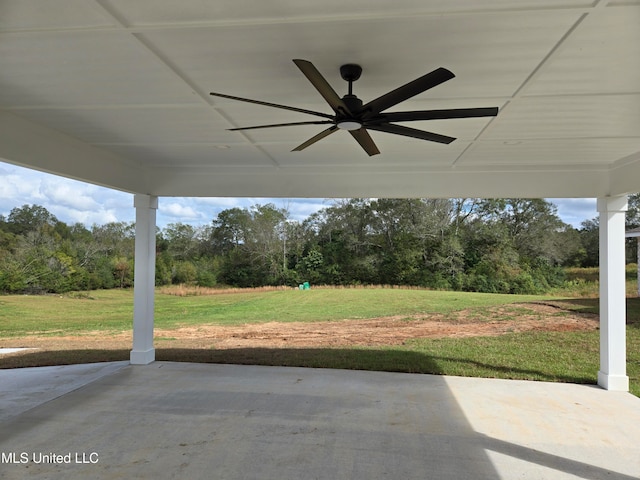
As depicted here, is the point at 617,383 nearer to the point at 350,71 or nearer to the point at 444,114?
the point at 444,114

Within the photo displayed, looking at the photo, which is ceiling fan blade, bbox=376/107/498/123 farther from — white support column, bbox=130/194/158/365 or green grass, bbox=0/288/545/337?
green grass, bbox=0/288/545/337

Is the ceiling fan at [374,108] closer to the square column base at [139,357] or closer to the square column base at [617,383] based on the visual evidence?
the square column base at [617,383]

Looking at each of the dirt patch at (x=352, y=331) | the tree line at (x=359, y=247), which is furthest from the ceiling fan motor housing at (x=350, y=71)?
the tree line at (x=359, y=247)

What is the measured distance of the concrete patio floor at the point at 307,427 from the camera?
9.60 feet

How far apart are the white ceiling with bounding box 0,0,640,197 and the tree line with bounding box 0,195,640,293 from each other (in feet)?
22.7

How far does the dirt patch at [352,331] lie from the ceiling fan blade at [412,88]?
6.40m

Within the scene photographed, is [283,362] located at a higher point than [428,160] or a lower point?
lower

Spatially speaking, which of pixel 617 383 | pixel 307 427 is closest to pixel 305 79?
pixel 307 427

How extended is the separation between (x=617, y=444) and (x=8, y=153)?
5.02 metres

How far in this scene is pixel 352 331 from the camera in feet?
30.7

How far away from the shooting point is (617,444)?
3365 mm

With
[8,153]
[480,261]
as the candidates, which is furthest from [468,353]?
[8,153]

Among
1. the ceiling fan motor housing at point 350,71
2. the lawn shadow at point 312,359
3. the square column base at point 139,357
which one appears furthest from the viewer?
the lawn shadow at point 312,359

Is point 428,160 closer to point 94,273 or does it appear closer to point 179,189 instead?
point 179,189
